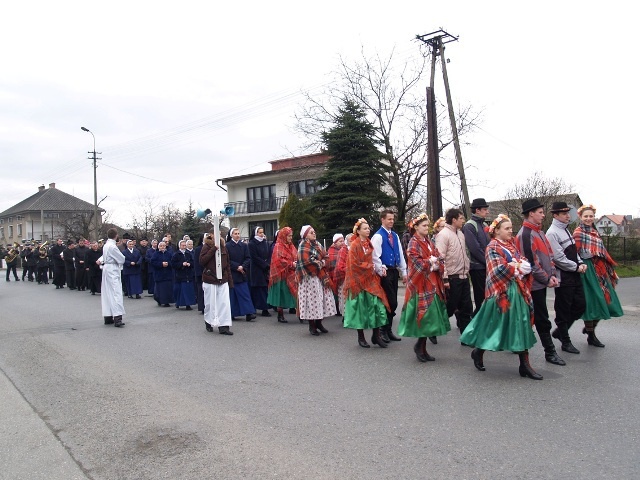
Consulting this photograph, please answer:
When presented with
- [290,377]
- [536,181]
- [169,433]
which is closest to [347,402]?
[290,377]

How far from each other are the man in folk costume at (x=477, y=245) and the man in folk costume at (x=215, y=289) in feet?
14.3

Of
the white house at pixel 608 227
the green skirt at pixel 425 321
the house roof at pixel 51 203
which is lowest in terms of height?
the green skirt at pixel 425 321

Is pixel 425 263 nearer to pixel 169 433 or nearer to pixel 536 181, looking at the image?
pixel 169 433

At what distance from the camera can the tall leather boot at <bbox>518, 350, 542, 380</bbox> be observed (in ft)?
A: 19.3

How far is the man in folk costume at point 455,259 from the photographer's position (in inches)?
304

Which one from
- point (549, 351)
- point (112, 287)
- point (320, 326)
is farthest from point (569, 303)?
point (112, 287)

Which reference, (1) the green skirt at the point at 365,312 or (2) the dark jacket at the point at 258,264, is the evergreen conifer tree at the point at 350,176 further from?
(1) the green skirt at the point at 365,312

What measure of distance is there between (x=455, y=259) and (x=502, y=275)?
1.72 meters

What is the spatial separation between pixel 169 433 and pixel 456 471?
2.53 meters

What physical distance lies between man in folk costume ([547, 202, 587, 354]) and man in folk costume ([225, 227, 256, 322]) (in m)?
6.16

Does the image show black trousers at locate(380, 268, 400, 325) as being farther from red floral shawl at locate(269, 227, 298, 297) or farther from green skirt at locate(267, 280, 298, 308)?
green skirt at locate(267, 280, 298, 308)

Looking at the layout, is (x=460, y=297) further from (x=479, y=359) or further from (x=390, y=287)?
(x=479, y=359)

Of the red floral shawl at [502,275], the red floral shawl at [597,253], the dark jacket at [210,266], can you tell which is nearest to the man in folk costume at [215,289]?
the dark jacket at [210,266]

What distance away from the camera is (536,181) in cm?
3659
